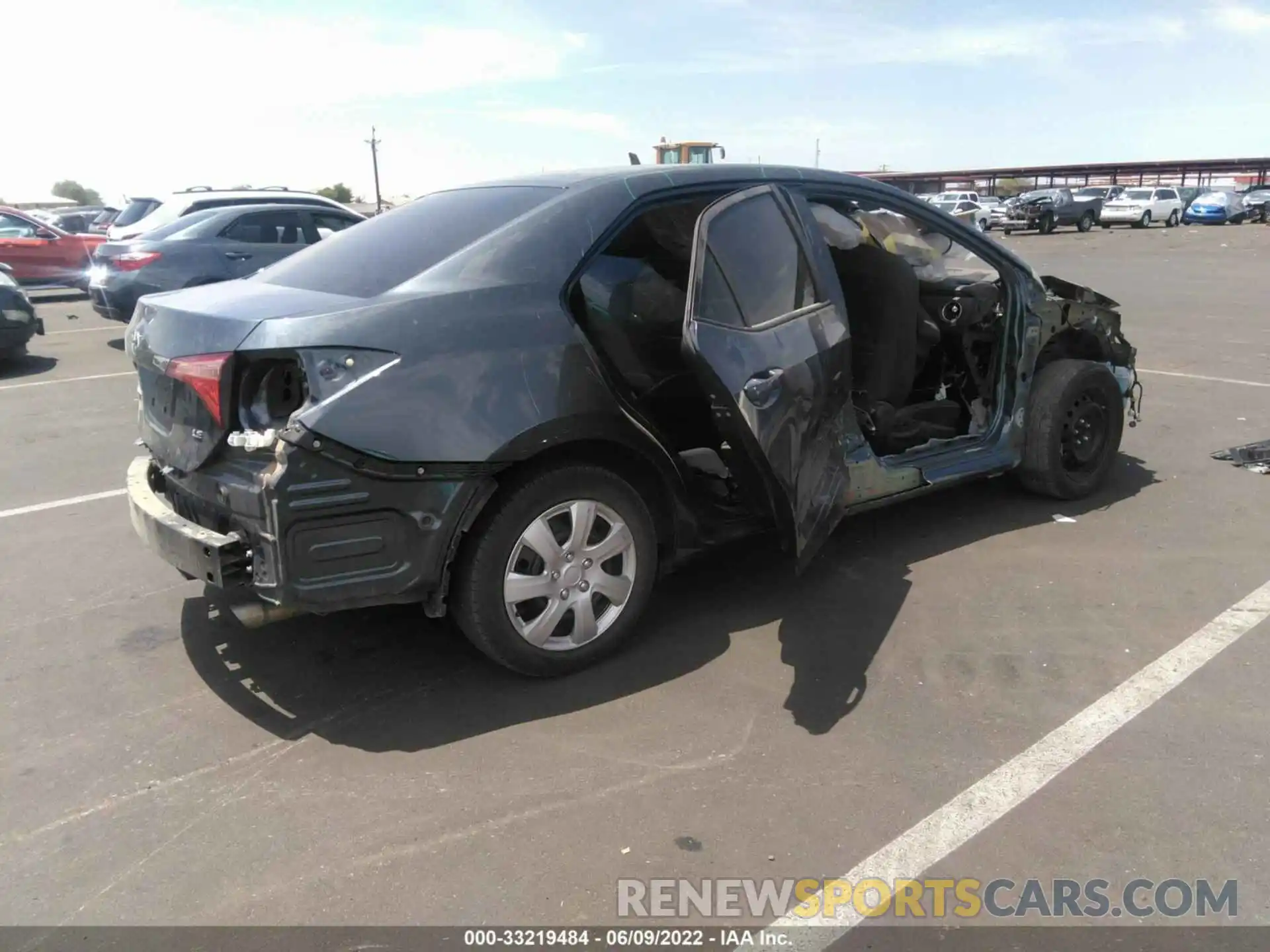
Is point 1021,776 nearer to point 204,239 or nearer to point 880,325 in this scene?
point 880,325

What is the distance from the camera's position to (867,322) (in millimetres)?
4781

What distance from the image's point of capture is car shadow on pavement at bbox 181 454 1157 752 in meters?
3.31

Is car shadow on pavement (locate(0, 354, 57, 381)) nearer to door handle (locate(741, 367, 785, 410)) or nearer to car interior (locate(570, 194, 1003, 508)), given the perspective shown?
car interior (locate(570, 194, 1003, 508))

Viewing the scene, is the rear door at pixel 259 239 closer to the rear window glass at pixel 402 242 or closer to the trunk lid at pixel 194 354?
the rear window glass at pixel 402 242

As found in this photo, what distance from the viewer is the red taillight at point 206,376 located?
3.01 meters

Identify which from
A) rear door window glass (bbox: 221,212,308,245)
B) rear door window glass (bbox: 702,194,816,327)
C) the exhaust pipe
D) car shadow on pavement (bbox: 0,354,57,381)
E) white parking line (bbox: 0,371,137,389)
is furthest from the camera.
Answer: rear door window glass (bbox: 221,212,308,245)

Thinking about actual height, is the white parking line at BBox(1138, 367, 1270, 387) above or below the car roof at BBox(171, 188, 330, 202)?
below

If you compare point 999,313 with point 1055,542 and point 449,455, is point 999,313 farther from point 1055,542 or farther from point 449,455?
point 449,455

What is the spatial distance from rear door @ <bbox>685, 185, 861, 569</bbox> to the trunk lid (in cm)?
126

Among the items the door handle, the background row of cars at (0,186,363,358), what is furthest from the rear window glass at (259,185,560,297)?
the background row of cars at (0,186,363,358)

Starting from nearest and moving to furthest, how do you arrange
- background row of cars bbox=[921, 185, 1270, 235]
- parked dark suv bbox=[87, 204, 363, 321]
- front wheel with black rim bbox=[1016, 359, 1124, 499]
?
1. front wheel with black rim bbox=[1016, 359, 1124, 499]
2. parked dark suv bbox=[87, 204, 363, 321]
3. background row of cars bbox=[921, 185, 1270, 235]

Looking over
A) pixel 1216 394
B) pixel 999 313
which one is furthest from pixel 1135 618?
pixel 1216 394

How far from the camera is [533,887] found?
8.22 feet

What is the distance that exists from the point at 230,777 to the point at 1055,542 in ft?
12.5
